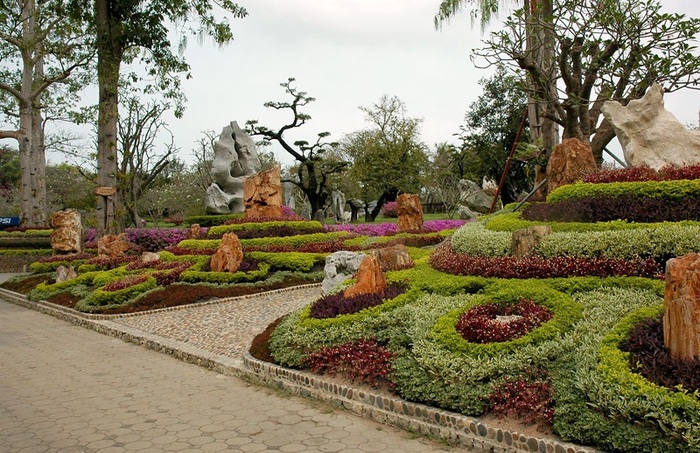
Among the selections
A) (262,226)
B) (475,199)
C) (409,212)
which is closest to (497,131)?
(475,199)

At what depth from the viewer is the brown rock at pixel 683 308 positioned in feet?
13.8

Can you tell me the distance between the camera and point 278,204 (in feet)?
61.3

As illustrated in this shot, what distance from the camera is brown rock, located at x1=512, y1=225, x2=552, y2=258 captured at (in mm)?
7934

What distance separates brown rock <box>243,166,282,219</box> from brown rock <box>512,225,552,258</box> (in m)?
11.4

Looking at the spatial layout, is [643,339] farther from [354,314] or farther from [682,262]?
[354,314]

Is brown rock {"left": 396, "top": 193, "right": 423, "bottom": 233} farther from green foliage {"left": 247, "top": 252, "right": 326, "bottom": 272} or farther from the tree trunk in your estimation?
the tree trunk

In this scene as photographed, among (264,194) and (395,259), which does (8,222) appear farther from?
(395,259)

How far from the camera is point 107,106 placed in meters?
18.2

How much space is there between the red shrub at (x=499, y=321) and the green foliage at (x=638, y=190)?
3603mm

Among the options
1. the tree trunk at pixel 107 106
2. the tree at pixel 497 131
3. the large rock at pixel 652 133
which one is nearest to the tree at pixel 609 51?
the large rock at pixel 652 133

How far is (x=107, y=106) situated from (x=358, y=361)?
1513 centimetres

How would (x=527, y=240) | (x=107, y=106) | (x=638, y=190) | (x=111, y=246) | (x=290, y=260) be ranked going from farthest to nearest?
(x=107, y=106) → (x=111, y=246) → (x=290, y=260) → (x=638, y=190) → (x=527, y=240)

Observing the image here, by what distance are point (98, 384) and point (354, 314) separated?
10.1 ft

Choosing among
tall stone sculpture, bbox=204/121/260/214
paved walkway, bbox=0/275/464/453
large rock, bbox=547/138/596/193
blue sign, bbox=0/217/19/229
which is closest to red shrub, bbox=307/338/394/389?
paved walkway, bbox=0/275/464/453
